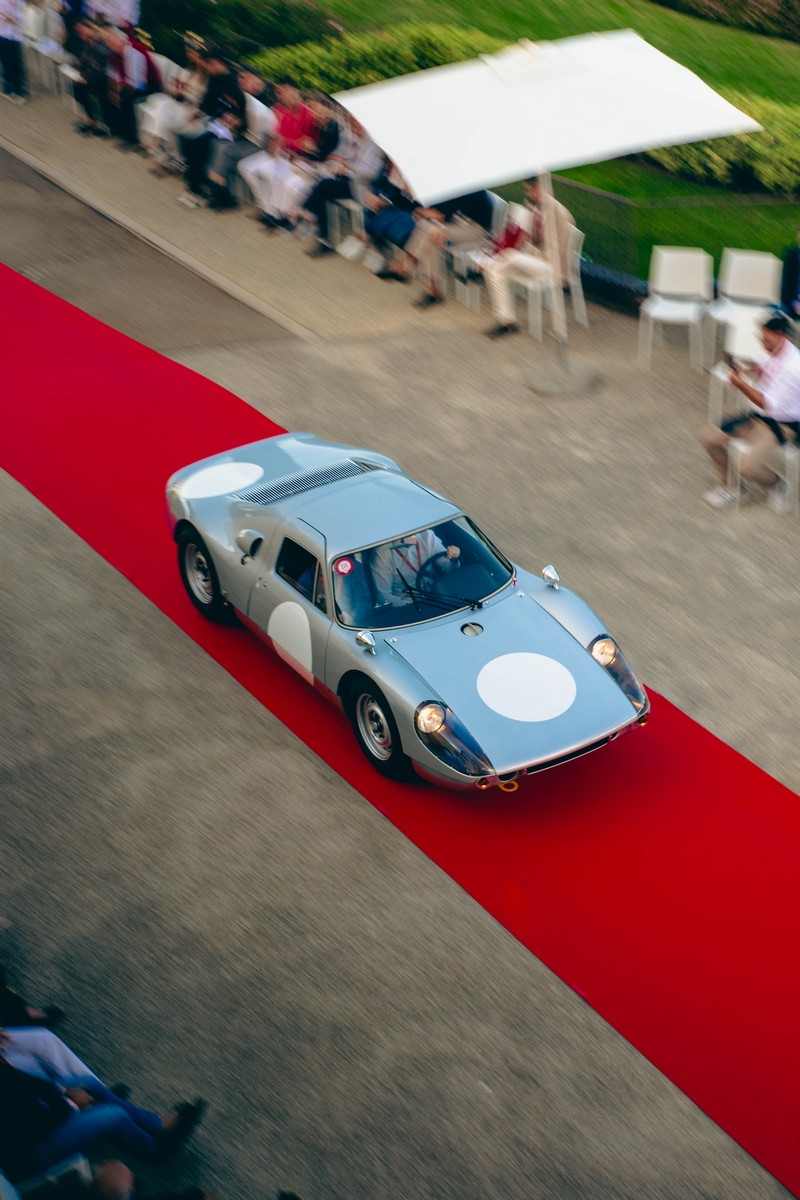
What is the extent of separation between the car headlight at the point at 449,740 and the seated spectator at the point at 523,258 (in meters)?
7.33

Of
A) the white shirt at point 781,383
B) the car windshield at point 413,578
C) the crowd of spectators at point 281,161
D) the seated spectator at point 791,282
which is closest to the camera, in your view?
Answer: the car windshield at point 413,578

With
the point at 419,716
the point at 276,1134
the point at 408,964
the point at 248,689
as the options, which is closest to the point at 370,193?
the point at 248,689

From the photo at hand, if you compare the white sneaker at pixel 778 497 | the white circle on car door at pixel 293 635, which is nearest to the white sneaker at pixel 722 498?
the white sneaker at pixel 778 497

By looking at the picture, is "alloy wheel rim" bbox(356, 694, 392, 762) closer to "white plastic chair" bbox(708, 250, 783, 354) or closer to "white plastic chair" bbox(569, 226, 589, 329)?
"white plastic chair" bbox(708, 250, 783, 354)

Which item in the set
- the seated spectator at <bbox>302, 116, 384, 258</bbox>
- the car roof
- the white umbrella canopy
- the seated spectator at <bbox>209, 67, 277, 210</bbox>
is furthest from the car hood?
the seated spectator at <bbox>209, 67, 277, 210</bbox>

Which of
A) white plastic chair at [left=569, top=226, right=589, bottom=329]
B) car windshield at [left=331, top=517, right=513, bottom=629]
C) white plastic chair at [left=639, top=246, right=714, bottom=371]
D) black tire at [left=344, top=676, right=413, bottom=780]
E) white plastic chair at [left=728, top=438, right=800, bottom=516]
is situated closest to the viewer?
black tire at [left=344, top=676, right=413, bottom=780]

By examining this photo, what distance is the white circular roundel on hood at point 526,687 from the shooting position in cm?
763

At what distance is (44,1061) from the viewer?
5566 mm

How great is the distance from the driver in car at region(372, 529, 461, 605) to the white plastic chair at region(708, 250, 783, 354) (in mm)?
5477

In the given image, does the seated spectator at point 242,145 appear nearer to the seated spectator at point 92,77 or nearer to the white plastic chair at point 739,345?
the seated spectator at point 92,77

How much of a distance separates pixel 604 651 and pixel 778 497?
11.4 feet

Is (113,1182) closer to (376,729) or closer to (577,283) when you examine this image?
(376,729)

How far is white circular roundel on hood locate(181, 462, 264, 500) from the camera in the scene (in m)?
9.42

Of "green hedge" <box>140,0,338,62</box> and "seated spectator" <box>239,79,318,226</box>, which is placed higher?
"green hedge" <box>140,0,338,62</box>
